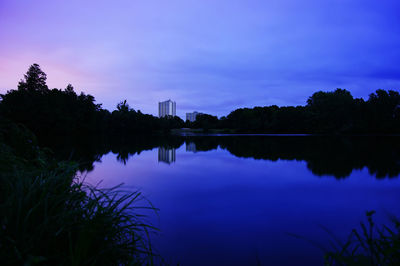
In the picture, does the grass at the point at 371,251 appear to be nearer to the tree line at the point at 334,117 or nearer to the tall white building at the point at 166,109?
the tree line at the point at 334,117

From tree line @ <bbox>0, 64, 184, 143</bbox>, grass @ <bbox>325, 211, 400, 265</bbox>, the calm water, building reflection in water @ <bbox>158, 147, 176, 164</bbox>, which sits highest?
tree line @ <bbox>0, 64, 184, 143</bbox>

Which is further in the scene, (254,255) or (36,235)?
(254,255)

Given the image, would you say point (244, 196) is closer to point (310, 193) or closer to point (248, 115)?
point (310, 193)

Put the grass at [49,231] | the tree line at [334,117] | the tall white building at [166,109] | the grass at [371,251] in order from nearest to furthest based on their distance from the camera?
the grass at [49,231] → the grass at [371,251] → the tree line at [334,117] → the tall white building at [166,109]

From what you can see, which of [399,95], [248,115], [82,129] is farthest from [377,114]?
[82,129]

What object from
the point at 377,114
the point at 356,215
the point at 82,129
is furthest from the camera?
the point at 377,114

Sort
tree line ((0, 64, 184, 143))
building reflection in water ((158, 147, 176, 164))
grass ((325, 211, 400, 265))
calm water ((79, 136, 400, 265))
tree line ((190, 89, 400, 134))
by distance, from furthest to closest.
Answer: tree line ((190, 89, 400, 134))
tree line ((0, 64, 184, 143))
building reflection in water ((158, 147, 176, 164))
calm water ((79, 136, 400, 265))
grass ((325, 211, 400, 265))

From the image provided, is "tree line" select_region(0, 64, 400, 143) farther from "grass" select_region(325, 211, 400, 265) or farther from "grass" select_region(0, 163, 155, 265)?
"grass" select_region(325, 211, 400, 265)

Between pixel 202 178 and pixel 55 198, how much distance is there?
23.0 ft

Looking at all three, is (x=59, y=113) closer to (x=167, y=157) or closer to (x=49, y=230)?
(x=167, y=157)

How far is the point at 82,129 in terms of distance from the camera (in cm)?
4953

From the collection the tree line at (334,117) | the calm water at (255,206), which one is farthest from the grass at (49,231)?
the tree line at (334,117)

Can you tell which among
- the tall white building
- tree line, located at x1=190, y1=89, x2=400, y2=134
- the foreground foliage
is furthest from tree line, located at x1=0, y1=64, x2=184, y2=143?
the tall white building

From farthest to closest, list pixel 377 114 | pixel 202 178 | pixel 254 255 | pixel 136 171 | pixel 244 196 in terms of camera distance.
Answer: pixel 377 114 < pixel 136 171 < pixel 202 178 < pixel 244 196 < pixel 254 255
